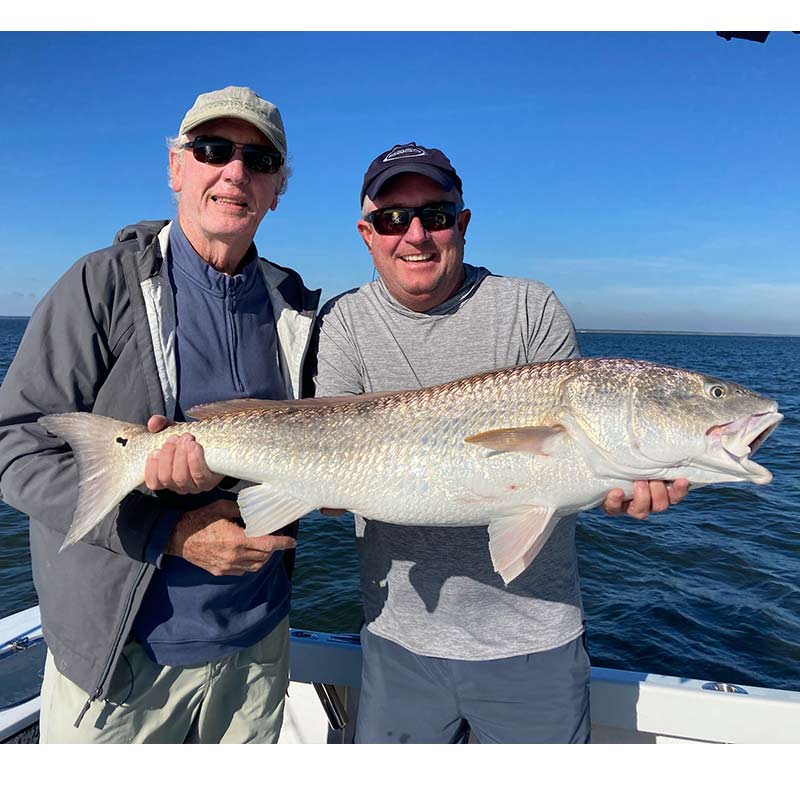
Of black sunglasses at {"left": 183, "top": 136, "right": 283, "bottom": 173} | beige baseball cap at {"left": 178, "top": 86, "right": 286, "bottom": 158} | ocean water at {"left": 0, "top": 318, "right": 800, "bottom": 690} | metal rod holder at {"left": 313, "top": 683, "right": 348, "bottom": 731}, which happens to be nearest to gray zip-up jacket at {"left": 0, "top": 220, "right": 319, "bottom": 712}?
black sunglasses at {"left": 183, "top": 136, "right": 283, "bottom": 173}

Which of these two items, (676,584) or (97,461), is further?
(676,584)

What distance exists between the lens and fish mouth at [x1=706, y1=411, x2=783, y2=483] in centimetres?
318

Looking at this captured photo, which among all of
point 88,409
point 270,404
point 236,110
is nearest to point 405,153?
point 236,110

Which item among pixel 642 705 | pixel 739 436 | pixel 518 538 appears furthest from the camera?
pixel 642 705

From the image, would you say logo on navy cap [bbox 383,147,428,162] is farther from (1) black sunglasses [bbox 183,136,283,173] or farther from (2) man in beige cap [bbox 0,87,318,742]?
(1) black sunglasses [bbox 183,136,283,173]

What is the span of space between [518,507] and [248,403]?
1.53 m

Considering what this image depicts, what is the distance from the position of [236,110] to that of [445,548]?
8.54ft

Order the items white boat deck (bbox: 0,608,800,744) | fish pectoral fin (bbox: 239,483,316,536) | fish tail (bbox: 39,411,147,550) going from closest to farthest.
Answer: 1. fish tail (bbox: 39,411,147,550)
2. fish pectoral fin (bbox: 239,483,316,536)
3. white boat deck (bbox: 0,608,800,744)

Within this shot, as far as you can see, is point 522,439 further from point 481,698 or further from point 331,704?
point 331,704

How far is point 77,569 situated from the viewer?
2982mm

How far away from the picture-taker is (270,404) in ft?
11.0

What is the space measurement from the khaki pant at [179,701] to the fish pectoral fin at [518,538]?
1417mm

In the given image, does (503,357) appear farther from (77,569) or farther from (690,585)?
(690,585)

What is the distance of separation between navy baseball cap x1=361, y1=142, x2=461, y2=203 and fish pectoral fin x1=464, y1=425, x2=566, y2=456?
1.43 meters
